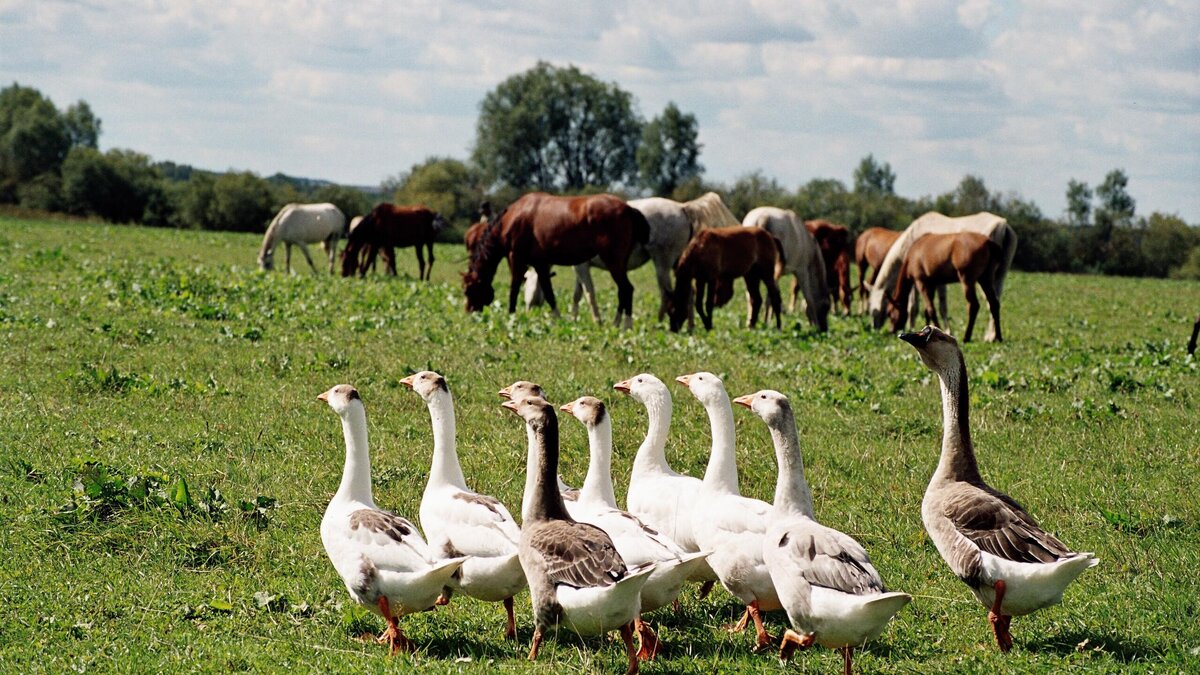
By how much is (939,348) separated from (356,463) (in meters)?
3.47

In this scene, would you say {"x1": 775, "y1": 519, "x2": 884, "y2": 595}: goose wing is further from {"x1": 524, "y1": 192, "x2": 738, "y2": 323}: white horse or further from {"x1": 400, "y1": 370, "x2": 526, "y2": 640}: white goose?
{"x1": 524, "y1": 192, "x2": 738, "y2": 323}: white horse

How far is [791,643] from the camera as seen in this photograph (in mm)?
5867

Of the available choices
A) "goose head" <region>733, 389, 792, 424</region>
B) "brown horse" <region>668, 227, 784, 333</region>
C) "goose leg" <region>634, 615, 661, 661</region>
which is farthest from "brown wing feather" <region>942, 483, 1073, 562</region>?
"brown horse" <region>668, 227, 784, 333</region>

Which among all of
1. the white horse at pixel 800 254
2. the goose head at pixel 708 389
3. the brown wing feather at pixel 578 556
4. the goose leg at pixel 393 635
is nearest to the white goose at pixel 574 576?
the brown wing feather at pixel 578 556

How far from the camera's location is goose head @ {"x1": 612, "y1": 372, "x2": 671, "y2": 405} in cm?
762

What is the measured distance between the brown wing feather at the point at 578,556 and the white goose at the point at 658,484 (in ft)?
4.07

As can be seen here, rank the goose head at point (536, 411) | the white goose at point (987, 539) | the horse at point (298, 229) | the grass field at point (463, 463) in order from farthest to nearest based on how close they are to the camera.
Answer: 1. the horse at point (298, 229)
2. the goose head at point (536, 411)
3. the grass field at point (463, 463)
4. the white goose at point (987, 539)

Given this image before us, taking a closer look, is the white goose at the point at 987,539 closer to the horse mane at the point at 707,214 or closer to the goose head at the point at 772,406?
the goose head at the point at 772,406

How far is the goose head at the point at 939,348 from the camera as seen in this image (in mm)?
6855

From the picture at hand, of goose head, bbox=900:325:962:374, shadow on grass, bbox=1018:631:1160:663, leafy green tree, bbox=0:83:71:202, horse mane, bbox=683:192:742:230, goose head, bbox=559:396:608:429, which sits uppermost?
leafy green tree, bbox=0:83:71:202

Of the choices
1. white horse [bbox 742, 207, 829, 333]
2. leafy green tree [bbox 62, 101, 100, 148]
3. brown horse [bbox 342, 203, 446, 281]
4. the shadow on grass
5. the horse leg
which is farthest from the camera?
leafy green tree [bbox 62, 101, 100, 148]

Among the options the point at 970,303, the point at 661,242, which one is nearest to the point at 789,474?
the point at 970,303

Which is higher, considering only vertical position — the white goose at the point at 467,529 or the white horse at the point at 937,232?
the white horse at the point at 937,232

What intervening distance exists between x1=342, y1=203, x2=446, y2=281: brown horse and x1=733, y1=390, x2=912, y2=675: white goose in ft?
90.5
